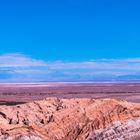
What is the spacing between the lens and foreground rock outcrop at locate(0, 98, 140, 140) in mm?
18453

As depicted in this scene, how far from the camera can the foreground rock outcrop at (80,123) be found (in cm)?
1845

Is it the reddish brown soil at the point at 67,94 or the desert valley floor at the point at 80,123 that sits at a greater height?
the reddish brown soil at the point at 67,94

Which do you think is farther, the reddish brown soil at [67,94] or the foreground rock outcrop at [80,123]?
the reddish brown soil at [67,94]

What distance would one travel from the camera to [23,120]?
23078mm

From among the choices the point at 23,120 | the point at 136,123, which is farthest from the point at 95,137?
the point at 23,120

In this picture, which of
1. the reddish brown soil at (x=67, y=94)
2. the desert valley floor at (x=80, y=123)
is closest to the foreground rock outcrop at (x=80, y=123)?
the desert valley floor at (x=80, y=123)

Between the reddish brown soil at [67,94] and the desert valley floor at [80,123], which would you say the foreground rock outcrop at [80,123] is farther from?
the reddish brown soil at [67,94]

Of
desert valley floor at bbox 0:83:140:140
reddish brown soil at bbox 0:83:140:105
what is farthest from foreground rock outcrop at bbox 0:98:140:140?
reddish brown soil at bbox 0:83:140:105

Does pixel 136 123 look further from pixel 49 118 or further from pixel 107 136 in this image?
pixel 49 118

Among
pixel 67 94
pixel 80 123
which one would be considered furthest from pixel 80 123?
pixel 67 94

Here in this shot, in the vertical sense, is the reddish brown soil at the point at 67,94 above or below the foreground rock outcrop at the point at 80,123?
above

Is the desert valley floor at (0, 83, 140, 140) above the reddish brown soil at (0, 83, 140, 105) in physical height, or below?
below

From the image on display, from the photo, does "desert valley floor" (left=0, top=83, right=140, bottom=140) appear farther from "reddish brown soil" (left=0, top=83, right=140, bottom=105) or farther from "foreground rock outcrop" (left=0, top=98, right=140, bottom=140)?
"reddish brown soil" (left=0, top=83, right=140, bottom=105)

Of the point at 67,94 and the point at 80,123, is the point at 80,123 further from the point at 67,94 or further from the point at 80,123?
the point at 67,94
